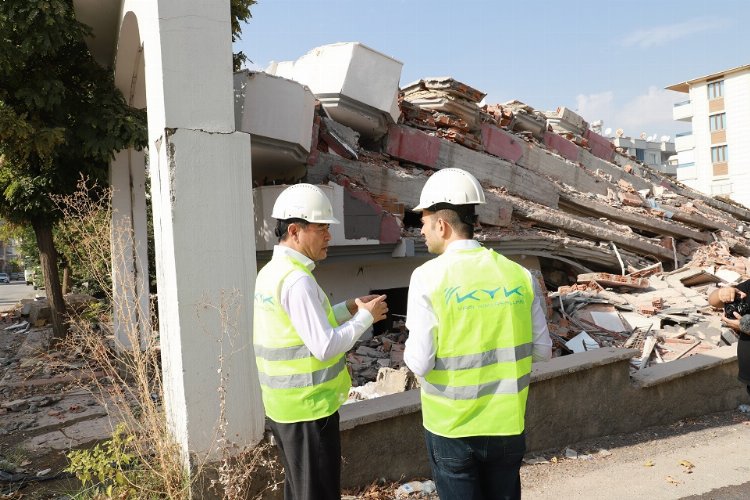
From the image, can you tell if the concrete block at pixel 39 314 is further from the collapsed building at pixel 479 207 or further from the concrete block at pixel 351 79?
the concrete block at pixel 351 79

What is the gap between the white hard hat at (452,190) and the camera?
2404 millimetres

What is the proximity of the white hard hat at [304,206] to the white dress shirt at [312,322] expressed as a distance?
1.04 ft

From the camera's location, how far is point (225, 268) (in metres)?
3.51

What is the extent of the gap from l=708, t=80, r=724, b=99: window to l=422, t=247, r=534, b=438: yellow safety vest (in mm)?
47520

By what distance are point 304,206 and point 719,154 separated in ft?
156

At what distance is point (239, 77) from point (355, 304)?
4324 mm

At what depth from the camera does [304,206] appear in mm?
2750

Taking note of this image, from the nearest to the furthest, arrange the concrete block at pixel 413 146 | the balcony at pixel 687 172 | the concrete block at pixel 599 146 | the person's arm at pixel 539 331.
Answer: the person's arm at pixel 539 331, the concrete block at pixel 413 146, the concrete block at pixel 599 146, the balcony at pixel 687 172

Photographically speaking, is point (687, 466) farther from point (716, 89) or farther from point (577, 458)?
point (716, 89)

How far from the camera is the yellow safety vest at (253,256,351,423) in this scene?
258cm

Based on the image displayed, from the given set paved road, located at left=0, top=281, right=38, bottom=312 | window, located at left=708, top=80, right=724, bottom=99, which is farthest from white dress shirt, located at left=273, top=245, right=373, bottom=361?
window, located at left=708, top=80, right=724, bottom=99

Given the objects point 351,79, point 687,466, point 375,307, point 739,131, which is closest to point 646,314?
point 687,466

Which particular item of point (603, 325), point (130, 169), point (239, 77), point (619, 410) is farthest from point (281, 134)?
point (603, 325)

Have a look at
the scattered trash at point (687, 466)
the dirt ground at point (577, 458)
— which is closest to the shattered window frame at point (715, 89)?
the dirt ground at point (577, 458)
